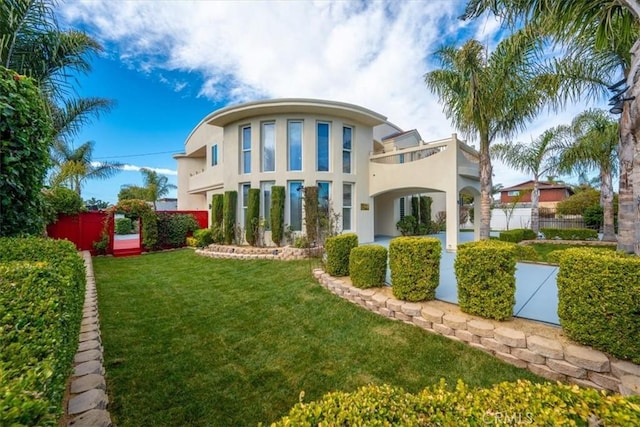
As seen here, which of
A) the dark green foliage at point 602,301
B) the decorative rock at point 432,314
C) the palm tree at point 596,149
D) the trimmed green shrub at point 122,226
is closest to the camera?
the dark green foliage at point 602,301

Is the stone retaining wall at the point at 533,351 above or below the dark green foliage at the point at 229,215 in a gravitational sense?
below

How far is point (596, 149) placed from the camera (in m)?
12.4

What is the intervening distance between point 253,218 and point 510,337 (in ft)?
34.0

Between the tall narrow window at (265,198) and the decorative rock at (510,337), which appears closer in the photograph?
the decorative rock at (510,337)

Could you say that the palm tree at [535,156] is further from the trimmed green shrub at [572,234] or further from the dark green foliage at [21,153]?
the dark green foliage at [21,153]

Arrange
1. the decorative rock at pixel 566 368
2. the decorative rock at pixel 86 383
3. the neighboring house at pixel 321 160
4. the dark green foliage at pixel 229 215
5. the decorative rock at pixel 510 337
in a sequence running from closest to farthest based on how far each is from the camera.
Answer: the decorative rock at pixel 86 383 → the decorative rock at pixel 566 368 → the decorative rock at pixel 510 337 → the neighboring house at pixel 321 160 → the dark green foliage at pixel 229 215

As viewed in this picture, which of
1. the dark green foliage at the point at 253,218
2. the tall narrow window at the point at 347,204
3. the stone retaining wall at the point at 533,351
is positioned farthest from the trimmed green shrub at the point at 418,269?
the dark green foliage at the point at 253,218

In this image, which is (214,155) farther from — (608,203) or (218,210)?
(608,203)

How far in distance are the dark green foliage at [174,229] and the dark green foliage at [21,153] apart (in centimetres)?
942

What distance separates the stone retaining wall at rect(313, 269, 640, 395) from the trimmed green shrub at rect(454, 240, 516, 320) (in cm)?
23

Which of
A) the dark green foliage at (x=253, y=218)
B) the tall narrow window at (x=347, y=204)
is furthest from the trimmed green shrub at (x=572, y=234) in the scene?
the dark green foliage at (x=253, y=218)

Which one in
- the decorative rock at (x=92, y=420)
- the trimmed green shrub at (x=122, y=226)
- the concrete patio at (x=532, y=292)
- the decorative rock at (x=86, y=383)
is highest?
the trimmed green shrub at (x=122, y=226)

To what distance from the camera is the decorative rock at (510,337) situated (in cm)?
341

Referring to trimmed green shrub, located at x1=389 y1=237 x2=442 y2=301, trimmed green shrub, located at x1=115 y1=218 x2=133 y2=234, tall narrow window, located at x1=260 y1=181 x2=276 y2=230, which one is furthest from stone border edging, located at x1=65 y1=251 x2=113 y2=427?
trimmed green shrub, located at x1=115 y1=218 x2=133 y2=234
